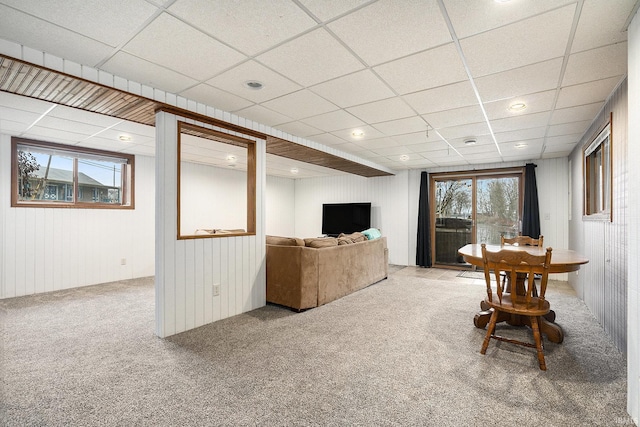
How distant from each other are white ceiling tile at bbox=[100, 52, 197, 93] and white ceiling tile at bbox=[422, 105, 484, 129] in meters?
2.60

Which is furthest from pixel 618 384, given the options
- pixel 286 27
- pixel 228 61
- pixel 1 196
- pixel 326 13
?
pixel 1 196

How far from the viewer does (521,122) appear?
3.78m

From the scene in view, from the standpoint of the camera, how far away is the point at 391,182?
7.61 metres

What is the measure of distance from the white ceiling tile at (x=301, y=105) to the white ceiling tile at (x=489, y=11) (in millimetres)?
1466

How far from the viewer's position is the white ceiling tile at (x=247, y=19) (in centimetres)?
174

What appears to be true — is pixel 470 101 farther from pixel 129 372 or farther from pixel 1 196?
pixel 1 196

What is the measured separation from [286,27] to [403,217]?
19.9ft

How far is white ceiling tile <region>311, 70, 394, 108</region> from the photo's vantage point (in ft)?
Answer: 8.66

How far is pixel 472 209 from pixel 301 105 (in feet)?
16.6

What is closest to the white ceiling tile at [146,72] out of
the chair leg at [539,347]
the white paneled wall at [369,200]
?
the chair leg at [539,347]

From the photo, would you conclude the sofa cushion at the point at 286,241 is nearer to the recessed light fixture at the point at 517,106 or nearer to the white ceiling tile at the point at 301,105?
the white ceiling tile at the point at 301,105

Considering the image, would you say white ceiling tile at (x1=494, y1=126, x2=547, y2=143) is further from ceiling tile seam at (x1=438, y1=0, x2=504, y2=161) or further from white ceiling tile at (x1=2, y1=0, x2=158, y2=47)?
white ceiling tile at (x1=2, y1=0, x2=158, y2=47)

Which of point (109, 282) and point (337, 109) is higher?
point (337, 109)

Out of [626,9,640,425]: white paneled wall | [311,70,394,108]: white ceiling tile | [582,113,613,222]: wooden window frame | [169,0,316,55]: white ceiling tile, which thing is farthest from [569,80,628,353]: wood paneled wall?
[169,0,316,55]: white ceiling tile
